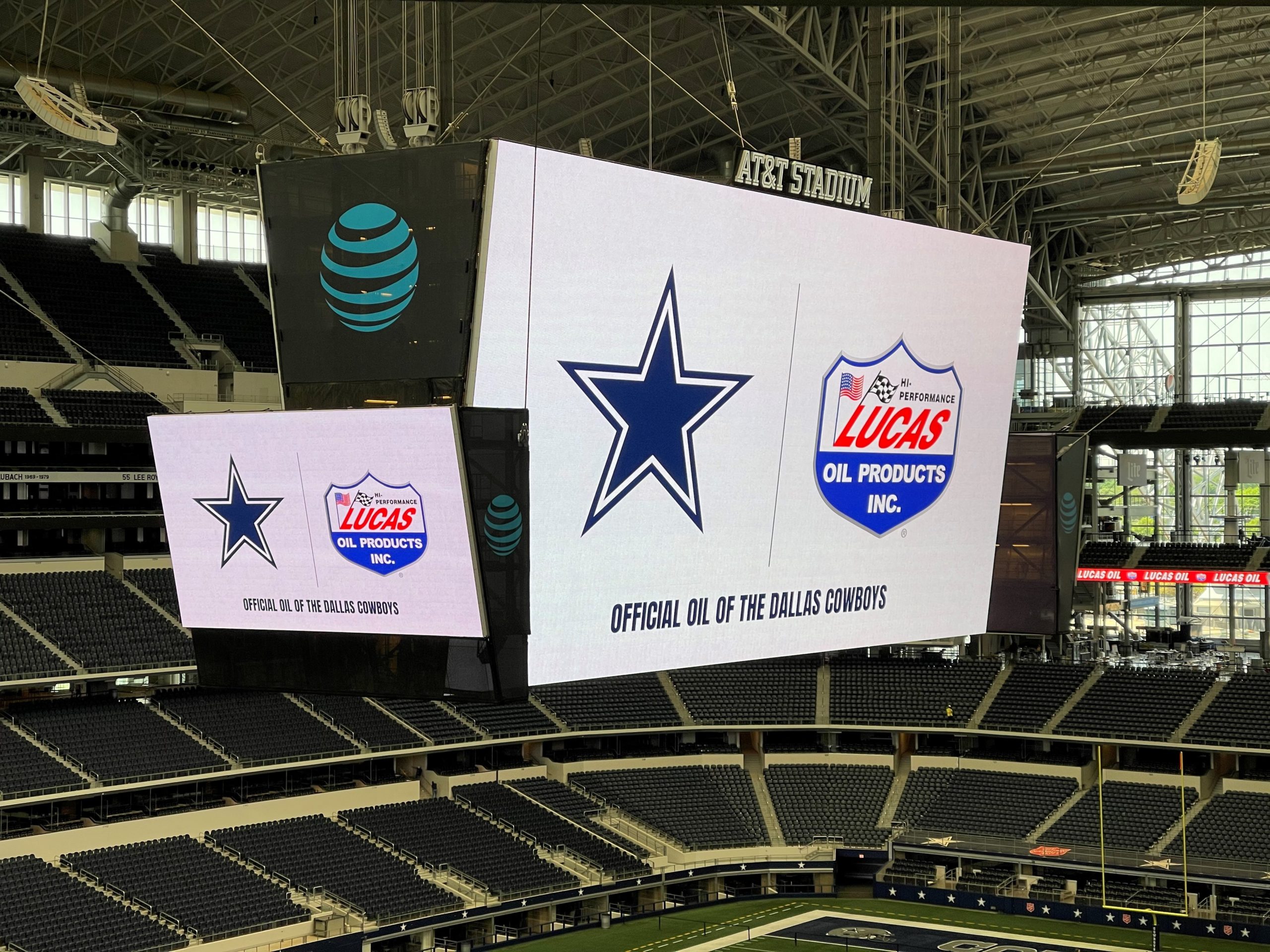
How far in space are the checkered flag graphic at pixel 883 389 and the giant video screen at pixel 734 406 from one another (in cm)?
1

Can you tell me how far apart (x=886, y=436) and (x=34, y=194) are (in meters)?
33.6

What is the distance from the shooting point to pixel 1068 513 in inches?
451

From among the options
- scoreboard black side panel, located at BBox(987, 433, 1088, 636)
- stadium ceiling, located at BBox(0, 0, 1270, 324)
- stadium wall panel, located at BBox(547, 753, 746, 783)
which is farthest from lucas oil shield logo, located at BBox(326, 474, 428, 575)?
stadium wall panel, located at BBox(547, 753, 746, 783)

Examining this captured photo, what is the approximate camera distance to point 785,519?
27.4 ft

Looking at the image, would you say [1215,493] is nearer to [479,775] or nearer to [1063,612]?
[479,775]

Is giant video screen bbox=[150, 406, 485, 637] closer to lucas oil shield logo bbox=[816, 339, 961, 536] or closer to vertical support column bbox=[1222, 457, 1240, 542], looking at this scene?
lucas oil shield logo bbox=[816, 339, 961, 536]

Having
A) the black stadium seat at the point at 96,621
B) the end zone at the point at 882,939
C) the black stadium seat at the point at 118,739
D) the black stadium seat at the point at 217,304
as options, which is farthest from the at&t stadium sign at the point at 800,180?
the black stadium seat at the point at 217,304

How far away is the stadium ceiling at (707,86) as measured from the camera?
3000 centimetres

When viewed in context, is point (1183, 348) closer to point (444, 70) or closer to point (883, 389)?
point (444, 70)

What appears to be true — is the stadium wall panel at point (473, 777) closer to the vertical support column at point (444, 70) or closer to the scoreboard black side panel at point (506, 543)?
the vertical support column at point (444, 70)

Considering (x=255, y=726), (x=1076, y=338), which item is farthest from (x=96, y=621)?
(x=1076, y=338)

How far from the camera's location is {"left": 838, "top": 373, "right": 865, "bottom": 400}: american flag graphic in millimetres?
8578

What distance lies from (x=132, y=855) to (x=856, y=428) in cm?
2380

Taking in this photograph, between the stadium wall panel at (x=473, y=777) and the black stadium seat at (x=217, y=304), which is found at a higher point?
the black stadium seat at (x=217, y=304)
